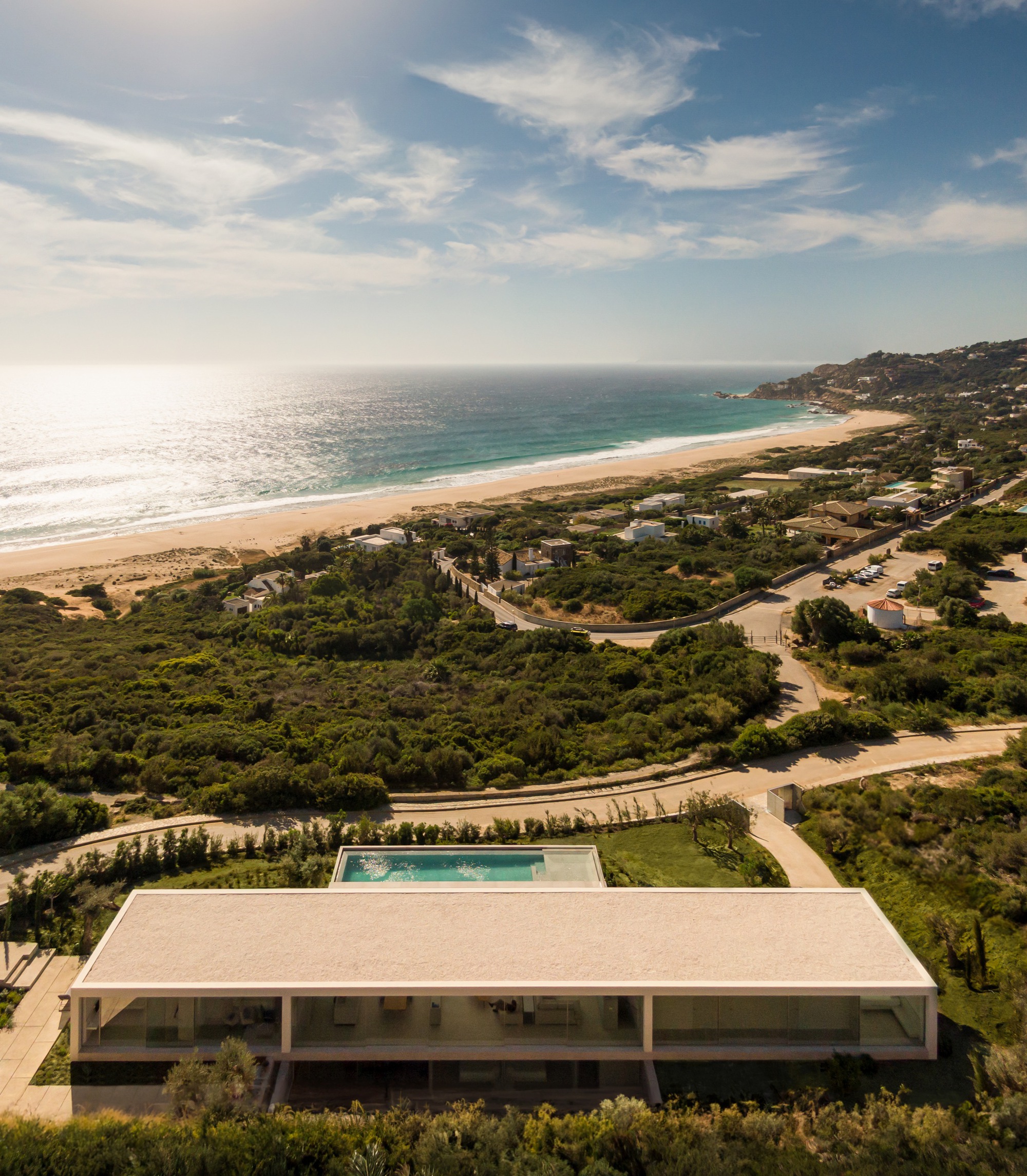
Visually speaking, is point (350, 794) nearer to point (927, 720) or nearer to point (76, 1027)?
point (76, 1027)

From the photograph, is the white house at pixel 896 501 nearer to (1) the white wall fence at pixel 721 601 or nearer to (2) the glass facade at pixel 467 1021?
(1) the white wall fence at pixel 721 601

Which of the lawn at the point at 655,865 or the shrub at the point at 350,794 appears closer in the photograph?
the lawn at the point at 655,865

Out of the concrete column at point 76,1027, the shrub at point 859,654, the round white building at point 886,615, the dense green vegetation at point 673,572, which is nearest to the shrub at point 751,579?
the dense green vegetation at point 673,572

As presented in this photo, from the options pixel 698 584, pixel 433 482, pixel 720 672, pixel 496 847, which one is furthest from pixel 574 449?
pixel 496 847

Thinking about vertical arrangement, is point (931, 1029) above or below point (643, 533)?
above

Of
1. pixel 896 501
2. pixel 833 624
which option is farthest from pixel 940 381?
pixel 833 624
